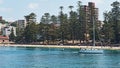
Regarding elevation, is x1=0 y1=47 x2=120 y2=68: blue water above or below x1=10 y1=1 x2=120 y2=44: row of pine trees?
below

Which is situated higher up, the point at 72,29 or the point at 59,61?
the point at 72,29

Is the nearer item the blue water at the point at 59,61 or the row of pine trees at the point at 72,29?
the blue water at the point at 59,61

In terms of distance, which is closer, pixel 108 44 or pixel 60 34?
pixel 108 44

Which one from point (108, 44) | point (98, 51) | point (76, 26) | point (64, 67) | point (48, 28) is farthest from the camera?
point (48, 28)

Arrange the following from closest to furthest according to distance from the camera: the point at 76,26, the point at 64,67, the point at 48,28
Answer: the point at 64,67, the point at 76,26, the point at 48,28

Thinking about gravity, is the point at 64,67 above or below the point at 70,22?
below

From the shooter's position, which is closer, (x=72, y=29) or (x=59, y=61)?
(x=59, y=61)

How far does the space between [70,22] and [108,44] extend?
73.4ft

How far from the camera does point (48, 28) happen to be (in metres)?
194

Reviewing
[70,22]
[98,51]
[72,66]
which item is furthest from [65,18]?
[72,66]

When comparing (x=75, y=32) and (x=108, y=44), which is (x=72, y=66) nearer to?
(x=108, y=44)

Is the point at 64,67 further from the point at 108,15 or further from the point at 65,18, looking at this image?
the point at 65,18

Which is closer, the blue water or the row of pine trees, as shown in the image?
the blue water

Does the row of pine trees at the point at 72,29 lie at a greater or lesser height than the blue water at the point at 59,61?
greater
